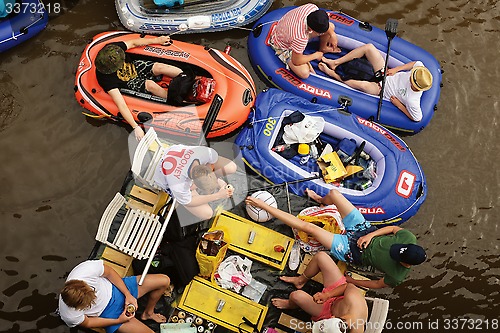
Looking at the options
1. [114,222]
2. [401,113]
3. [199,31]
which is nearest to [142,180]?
[114,222]

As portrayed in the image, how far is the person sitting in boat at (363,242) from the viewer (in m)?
4.80

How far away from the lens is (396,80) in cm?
627

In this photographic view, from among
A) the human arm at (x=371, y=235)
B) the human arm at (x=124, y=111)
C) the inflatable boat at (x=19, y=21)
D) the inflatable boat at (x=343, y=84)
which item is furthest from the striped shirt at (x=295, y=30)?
the inflatable boat at (x=19, y=21)

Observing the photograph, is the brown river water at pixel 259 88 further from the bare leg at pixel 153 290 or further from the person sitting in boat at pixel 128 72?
the bare leg at pixel 153 290

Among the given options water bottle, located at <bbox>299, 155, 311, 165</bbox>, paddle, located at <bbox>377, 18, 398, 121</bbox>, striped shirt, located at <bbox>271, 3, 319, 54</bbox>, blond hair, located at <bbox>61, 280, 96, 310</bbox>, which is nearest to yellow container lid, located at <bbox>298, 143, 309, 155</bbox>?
water bottle, located at <bbox>299, 155, 311, 165</bbox>

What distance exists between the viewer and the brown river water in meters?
5.98

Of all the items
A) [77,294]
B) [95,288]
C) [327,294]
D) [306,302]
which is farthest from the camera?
[306,302]

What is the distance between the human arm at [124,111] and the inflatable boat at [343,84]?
69.1 inches

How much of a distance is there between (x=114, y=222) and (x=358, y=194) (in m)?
2.80

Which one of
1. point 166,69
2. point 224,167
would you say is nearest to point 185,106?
point 166,69

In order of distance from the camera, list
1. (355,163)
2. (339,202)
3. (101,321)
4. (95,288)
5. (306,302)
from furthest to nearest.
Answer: (355,163) < (339,202) < (306,302) < (101,321) < (95,288)

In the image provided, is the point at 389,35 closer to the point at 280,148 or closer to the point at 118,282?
the point at 280,148

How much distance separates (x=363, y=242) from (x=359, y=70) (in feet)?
7.74

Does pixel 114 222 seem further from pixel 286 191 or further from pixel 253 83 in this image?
pixel 253 83
